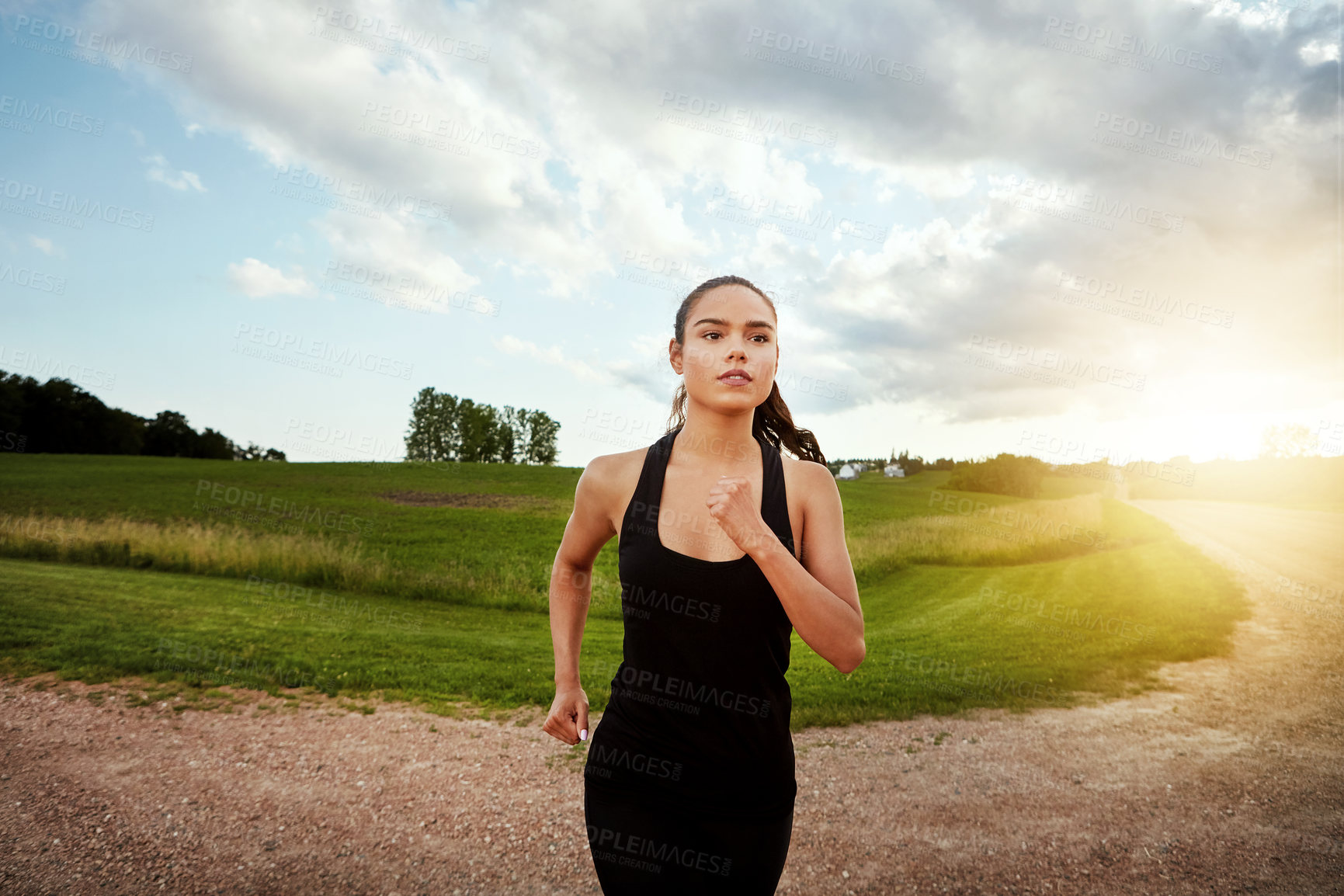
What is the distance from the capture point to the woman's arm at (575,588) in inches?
110

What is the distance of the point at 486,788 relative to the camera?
7.20 m

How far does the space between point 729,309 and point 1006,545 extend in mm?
23621

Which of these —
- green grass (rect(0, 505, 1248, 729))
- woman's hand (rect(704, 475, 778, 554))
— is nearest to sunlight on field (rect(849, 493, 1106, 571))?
green grass (rect(0, 505, 1248, 729))

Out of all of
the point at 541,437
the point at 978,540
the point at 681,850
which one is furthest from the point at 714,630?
the point at 541,437

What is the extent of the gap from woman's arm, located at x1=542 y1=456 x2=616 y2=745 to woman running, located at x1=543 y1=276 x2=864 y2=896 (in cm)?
1

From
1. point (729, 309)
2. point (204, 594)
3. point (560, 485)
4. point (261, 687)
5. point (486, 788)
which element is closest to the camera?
point (729, 309)

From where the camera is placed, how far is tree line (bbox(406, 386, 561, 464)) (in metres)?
78.2

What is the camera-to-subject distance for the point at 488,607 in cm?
1723

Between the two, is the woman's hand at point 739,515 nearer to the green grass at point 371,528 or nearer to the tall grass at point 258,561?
the green grass at point 371,528

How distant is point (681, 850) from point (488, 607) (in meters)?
16.0

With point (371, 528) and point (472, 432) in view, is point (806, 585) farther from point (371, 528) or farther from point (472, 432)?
point (472, 432)

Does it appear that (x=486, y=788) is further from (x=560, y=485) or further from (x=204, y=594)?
(x=560, y=485)

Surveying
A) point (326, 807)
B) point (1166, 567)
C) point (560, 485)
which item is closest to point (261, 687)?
point (326, 807)

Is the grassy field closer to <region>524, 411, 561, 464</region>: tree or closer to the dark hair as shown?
the dark hair
